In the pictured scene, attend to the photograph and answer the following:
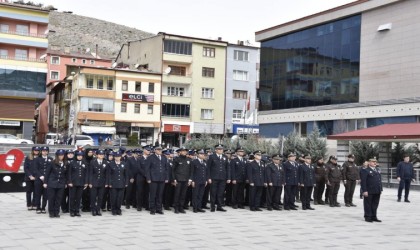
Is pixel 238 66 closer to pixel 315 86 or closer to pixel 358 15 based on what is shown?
pixel 315 86

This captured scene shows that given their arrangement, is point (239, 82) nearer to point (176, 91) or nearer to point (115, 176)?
point (176, 91)

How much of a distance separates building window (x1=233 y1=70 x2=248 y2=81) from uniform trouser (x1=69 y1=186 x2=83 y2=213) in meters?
46.7

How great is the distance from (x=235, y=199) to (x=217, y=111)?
41834 mm

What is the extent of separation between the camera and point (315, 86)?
4269cm

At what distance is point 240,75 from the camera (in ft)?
199

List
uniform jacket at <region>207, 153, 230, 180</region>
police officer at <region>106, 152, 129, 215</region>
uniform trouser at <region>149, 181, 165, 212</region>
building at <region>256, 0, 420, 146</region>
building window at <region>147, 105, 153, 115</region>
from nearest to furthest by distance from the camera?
police officer at <region>106, 152, 129, 215</region> → uniform trouser at <region>149, 181, 165, 212</region> → uniform jacket at <region>207, 153, 230, 180</region> → building at <region>256, 0, 420, 146</region> → building window at <region>147, 105, 153, 115</region>

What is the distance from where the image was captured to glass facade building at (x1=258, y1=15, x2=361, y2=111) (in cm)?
3959

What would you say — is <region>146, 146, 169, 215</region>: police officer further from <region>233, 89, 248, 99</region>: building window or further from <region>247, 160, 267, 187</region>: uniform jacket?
<region>233, 89, 248, 99</region>: building window

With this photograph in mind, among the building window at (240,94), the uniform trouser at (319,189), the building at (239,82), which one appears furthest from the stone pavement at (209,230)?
the building window at (240,94)

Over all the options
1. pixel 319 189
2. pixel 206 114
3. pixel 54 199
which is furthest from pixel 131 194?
pixel 206 114

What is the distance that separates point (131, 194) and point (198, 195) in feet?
7.39

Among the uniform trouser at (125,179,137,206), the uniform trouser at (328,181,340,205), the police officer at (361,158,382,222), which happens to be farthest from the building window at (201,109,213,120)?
the police officer at (361,158,382,222)

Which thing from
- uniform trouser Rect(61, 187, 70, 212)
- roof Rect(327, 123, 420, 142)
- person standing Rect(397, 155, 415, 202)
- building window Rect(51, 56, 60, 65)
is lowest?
uniform trouser Rect(61, 187, 70, 212)

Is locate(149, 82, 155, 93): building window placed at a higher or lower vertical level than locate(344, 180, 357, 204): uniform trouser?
higher
